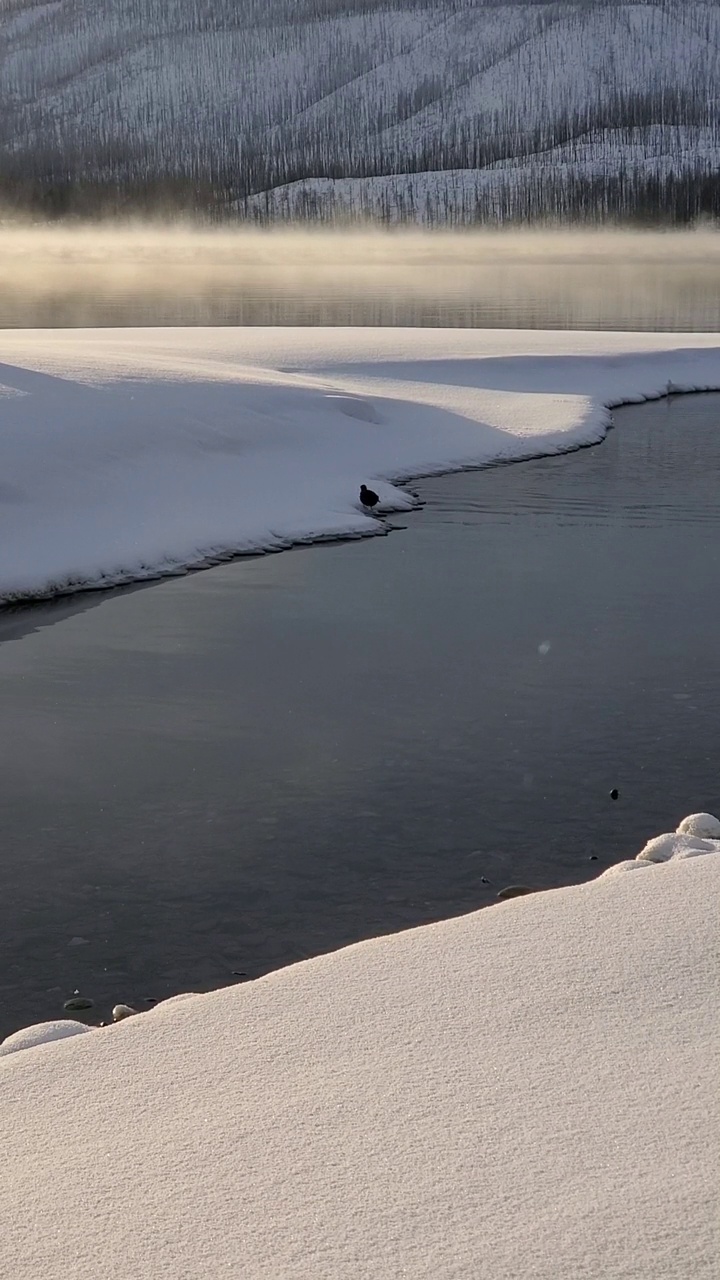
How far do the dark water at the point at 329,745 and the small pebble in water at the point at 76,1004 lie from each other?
5 centimetres

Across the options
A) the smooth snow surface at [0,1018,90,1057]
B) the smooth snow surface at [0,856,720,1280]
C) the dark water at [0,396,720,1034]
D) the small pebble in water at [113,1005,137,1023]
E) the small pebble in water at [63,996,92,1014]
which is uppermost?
the smooth snow surface at [0,856,720,1280]

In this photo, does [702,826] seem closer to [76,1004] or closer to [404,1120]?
[76,1004]

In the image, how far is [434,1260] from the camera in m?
3.19

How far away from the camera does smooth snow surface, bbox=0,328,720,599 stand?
15344 mm

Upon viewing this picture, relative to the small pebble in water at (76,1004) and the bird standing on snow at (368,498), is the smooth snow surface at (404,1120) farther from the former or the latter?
the bird standing on snow at (368,498)

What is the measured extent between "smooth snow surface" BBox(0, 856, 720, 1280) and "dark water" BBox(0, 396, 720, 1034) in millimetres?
1531

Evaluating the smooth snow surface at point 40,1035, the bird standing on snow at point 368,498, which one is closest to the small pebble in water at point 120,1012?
the smooth snow surface at point 40,1035

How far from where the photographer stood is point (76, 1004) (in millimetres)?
6094

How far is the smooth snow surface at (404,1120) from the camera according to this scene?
3.26m

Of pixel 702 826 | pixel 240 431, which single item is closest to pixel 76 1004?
pixel 702 826

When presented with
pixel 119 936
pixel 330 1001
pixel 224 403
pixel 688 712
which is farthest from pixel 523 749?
pixel 224 403

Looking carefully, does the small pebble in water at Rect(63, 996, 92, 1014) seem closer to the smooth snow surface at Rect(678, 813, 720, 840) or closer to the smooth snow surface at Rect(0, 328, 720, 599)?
the smooth snow surface at Rect(678, 813, 720, 840)

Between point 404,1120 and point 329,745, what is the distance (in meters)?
5.59

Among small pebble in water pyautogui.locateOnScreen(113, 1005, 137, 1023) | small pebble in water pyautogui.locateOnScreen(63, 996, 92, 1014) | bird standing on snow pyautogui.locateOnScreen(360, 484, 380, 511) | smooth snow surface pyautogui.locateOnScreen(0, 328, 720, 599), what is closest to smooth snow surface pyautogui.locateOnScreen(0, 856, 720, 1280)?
small pebble in water pyautogui.locateOnScreen(113, 1005, 137, 1023)
